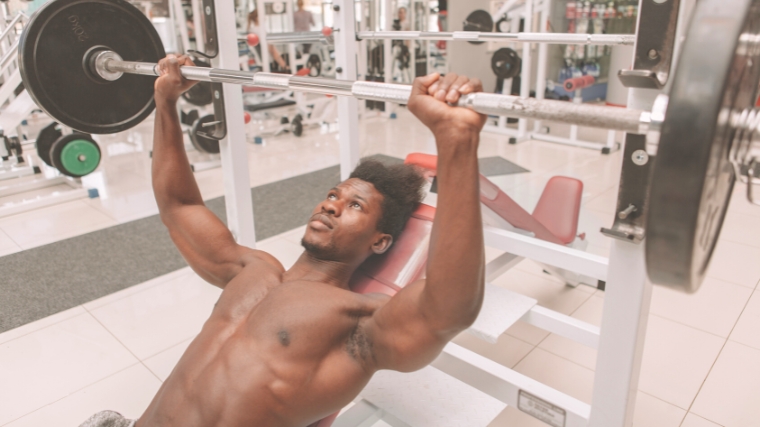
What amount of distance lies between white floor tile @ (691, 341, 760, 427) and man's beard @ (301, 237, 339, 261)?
53.8 inches

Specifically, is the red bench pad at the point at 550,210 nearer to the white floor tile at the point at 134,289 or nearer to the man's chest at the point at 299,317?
the man's chest at the point at 299,317

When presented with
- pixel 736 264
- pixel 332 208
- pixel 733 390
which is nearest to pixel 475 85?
pixel 332 208

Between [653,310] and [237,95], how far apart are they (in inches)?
78.0

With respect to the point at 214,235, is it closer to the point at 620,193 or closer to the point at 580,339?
the point at 620,193

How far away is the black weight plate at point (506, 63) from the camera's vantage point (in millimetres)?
5105

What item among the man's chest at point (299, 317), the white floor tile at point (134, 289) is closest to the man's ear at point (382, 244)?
the man's chest at point (299, 317)

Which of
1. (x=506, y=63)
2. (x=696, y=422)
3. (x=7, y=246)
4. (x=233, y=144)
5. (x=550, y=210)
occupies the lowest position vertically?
(x=696, y=422)

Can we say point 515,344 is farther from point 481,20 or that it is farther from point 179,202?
point 481,20

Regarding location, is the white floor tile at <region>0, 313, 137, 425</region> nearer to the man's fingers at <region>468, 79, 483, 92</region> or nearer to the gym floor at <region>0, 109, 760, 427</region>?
the gym floor at <region>0, 109, 760, 427</region>

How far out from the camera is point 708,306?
2.45m

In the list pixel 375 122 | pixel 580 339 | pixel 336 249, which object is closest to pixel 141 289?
pixel 336 249

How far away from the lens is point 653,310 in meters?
2.43

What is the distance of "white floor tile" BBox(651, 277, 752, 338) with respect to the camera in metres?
2.32

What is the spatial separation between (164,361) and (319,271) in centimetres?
111
